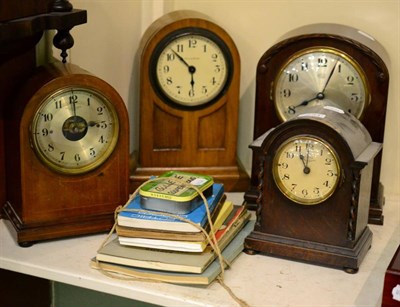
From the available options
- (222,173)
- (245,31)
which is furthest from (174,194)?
(245,31)

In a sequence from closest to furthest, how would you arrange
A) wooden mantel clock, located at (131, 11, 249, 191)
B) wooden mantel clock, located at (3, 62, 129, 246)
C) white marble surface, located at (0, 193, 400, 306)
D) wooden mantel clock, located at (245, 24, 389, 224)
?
white marble surface, located at (0, 193, 400, 306) → wooden mantel clock, located at (3, 62, 129, 246) → wooden mantel clock, located at (245, 24, 389, 224) → wooden mantel clock, located at (131, 11, 249, 191)

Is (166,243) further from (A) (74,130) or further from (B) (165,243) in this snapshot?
(A) (74,130)

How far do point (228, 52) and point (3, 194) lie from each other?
571 millimetres

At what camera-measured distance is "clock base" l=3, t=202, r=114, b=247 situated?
4.50ft

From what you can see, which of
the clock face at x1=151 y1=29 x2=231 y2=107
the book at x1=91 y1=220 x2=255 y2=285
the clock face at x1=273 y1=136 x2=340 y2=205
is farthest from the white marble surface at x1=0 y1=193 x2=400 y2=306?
the clock face at x1=151 y1=29 x2=231 y2=107

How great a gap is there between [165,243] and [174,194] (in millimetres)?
89

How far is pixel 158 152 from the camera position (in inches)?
65.6

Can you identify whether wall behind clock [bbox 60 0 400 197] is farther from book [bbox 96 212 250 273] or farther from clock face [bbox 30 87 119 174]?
book [bbox 96 212 250 273]

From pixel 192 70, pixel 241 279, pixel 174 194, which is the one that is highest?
pixel 192 70

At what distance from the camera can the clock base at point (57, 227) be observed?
4.50ft

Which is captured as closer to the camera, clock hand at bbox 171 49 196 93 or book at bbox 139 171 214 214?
book at bbox 139 171 214 214

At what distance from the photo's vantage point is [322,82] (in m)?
1.53

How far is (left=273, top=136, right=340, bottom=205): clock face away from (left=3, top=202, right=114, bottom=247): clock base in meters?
0.35

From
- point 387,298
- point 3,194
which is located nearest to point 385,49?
point 387,298
